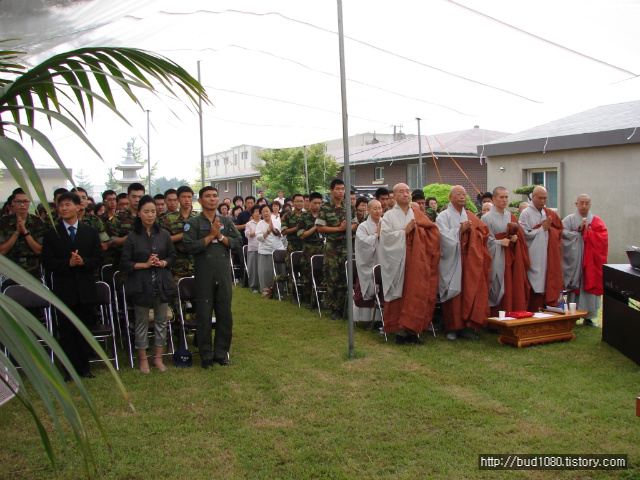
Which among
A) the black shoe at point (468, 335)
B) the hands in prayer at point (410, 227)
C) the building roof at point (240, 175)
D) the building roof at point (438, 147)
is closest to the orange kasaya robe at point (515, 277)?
the black shoe at point (468, 335)

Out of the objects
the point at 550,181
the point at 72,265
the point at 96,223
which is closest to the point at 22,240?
the point at 96,223

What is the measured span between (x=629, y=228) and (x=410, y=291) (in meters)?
8.79

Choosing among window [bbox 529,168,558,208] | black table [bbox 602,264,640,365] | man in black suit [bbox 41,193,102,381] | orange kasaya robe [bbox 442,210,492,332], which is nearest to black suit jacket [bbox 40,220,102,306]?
man in black suit [bbox 41,193,102,381]

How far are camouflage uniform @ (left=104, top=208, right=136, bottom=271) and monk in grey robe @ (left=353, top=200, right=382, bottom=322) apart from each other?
10.5ft

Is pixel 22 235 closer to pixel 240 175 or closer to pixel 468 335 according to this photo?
pixel 468 335

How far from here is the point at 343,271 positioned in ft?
28.1

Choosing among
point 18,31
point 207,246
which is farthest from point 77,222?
point 18,31

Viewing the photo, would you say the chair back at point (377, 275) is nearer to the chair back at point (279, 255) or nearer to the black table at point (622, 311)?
the black table at point (622, 311)

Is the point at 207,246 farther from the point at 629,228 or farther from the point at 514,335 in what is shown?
the point at 629,228

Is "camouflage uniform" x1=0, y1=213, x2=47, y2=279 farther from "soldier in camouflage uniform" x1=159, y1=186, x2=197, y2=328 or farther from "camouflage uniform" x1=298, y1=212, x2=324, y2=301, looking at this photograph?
"camouflage uniform" x1=298, y1=212, x2=324, y2=301

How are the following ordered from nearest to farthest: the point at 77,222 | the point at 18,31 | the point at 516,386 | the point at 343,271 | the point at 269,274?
1. the point at 18,31
2. the point at 516,386
3. the point at 77,222
4. the point at 343,271
5. the point at 269,274

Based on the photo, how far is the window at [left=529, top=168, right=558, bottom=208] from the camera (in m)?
15.4

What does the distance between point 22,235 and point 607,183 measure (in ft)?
42.8

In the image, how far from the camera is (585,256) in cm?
805
